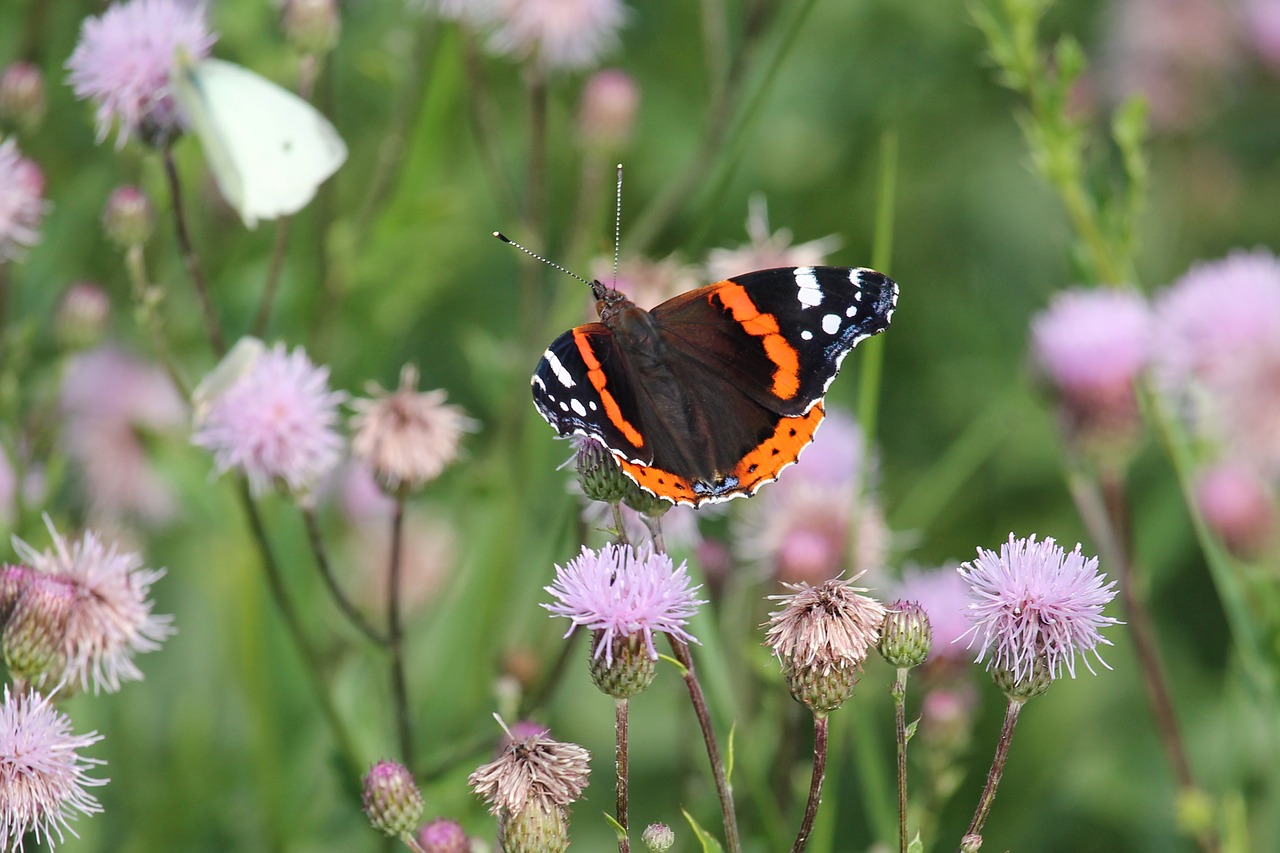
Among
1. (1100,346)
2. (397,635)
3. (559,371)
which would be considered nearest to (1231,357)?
(1100,346)

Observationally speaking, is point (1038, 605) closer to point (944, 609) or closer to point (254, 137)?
point (944, 609)

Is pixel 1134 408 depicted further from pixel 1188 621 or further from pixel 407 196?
pixel 407 196

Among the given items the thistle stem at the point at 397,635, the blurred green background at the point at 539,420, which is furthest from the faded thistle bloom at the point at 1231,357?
the thistle stem at the point at 397,635

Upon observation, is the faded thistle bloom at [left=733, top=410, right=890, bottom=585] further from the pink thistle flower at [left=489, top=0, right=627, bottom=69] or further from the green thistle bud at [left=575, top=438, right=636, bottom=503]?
the pink thistle flower at [left=489, top=0, right=627, bottom=69]

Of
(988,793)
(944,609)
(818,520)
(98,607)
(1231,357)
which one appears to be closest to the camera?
(988,793)

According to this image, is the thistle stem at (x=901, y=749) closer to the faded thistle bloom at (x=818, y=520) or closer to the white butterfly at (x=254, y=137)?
the faded thistle bloom at (x=818, y=520)

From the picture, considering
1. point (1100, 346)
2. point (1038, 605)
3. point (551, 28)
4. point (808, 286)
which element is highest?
point (551, 28)
